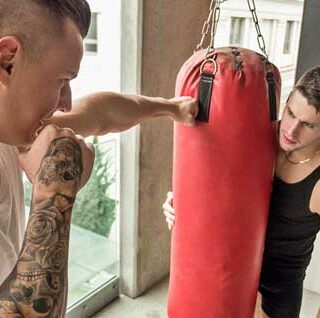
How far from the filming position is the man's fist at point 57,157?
79 cm

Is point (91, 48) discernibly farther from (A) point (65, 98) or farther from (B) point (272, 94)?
(A) point (65, 98)

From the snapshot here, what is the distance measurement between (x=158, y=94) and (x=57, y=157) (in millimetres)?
1265

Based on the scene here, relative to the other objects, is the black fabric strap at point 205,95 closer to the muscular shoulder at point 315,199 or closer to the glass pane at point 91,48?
the muscular shoulder at point 315,199

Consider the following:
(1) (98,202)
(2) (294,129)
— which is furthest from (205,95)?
(1) (98,202)

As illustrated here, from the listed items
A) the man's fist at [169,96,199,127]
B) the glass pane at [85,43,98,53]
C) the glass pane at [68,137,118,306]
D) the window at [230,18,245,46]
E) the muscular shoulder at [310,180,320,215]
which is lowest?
the glass pane at [68,137,118,306]

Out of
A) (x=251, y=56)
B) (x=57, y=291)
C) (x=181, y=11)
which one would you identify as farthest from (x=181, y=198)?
(x=181, y=11)

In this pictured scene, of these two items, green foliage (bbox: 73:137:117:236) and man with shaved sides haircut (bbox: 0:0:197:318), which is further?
green foliage (bbox: 73:137:117:236)

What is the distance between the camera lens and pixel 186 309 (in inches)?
58.2

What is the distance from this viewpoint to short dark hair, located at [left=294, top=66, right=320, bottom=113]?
4.29 feet

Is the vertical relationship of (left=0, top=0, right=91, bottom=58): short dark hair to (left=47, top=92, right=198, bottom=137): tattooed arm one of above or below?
above

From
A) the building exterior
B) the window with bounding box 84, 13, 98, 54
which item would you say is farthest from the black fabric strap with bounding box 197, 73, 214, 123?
the building exterior

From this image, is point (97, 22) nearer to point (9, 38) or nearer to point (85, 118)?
point (85, 118)

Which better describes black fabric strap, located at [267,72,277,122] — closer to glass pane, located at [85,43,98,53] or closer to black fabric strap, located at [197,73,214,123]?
black fabric strap, located at [197,73,214,123]

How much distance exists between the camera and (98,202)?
2.17 meters
